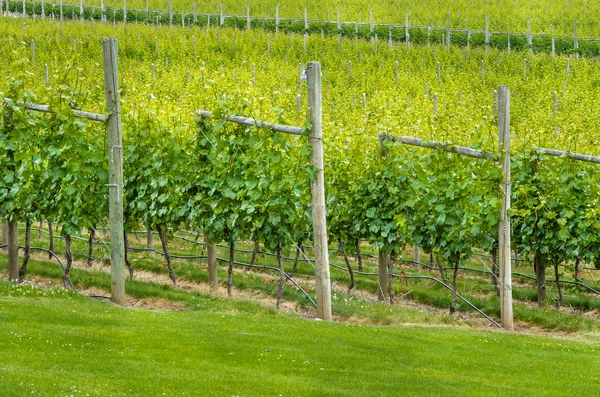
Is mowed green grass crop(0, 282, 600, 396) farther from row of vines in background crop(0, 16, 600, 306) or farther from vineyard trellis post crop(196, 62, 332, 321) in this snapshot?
row of vines in background crop(0, 16, 600, 306)

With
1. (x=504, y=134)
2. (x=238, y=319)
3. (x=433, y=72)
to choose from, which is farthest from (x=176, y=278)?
(x=433, y=72)

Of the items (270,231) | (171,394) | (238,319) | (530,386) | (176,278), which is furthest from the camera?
(176,278)

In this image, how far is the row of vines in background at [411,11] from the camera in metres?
48.3

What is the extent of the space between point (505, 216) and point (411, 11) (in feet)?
134

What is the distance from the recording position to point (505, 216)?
43.1 ft

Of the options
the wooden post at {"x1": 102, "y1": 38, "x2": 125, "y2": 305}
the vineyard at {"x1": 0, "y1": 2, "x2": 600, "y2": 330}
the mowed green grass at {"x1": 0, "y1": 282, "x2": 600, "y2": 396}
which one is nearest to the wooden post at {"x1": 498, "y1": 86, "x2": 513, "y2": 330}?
the vineyard at {"x1": 0, "y1": 2, "x2": 600, "y2": 330}

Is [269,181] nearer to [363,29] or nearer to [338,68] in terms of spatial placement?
[338,68]

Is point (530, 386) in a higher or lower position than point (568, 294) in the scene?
higher

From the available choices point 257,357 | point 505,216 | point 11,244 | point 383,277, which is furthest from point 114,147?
point 383,277

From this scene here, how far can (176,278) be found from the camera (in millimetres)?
17031

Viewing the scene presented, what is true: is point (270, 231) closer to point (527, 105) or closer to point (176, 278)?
point (176, 278)

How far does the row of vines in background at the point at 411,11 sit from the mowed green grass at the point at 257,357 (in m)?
36.0

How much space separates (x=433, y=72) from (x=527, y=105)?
755 centimetres

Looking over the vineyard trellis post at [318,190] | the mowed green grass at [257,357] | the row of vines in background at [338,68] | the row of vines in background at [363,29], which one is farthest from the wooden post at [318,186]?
the row of vines in background at [363,29]
